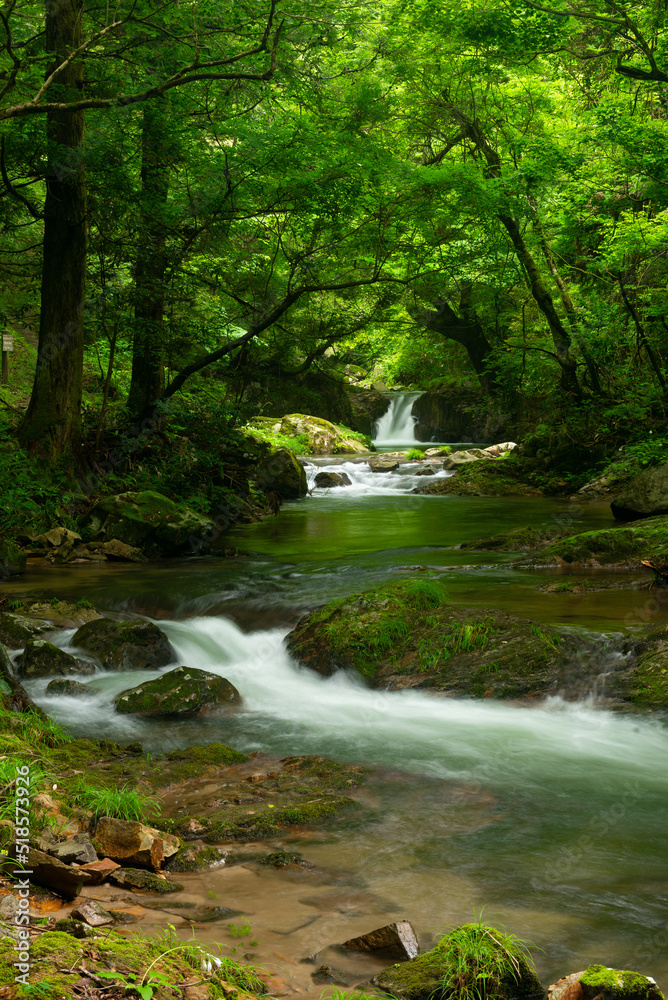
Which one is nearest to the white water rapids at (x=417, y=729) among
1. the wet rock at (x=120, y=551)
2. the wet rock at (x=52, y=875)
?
the wet rock at (x=52, y=875)

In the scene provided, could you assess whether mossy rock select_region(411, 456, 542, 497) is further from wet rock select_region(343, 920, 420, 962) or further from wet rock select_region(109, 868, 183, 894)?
wet rock select_region(343, 920, 420, 962)

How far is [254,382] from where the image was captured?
94.4 feet

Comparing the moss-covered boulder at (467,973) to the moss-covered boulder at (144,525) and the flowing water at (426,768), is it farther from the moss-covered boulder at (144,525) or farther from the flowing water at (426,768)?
the moss-covered boulder at (144,525)

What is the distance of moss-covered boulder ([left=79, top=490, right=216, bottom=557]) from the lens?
11.4 metres

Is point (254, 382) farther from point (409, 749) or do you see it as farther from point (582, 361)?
point (409, 749)

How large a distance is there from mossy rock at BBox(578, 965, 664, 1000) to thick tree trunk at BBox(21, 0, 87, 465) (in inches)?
433

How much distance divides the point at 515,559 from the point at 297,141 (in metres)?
6.82

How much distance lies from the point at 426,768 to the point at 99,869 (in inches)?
92.5

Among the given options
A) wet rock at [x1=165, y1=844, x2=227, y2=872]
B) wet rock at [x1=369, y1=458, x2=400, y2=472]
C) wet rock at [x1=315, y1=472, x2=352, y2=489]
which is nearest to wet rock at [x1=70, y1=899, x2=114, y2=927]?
wet rock at [x1=165, y1=844, x2=227, y2=872]

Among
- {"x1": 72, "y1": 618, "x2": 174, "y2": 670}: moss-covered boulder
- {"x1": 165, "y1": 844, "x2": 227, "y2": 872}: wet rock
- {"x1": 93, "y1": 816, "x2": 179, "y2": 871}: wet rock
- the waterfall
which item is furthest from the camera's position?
the waterfall

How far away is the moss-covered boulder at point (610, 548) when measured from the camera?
949 cm

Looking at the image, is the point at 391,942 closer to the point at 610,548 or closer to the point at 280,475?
the point at 610,548

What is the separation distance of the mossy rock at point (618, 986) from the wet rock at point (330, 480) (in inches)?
688

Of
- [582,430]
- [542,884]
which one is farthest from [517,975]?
[582,430]
